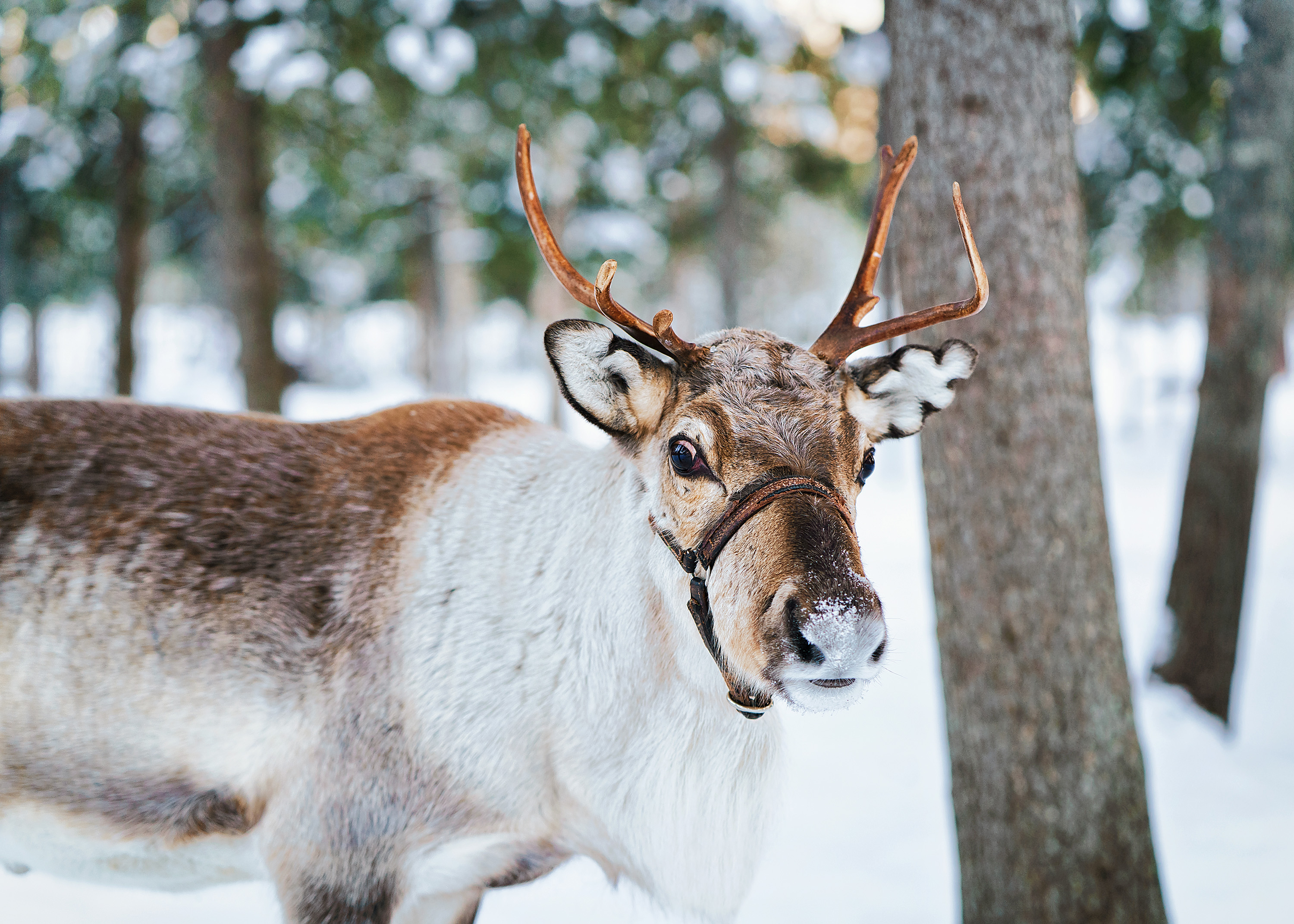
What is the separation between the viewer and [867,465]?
2193 mm

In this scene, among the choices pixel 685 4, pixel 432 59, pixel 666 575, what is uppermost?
pixel 685 4

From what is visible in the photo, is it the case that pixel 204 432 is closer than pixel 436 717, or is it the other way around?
pixel 436 717

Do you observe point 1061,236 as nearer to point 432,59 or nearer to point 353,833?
point 353,833

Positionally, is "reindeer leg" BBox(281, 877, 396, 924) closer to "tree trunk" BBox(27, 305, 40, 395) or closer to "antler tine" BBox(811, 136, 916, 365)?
"antler tine" BBox(811, 136, 916, 365)

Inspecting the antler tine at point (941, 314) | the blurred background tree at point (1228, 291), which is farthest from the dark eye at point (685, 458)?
the blurred background tree at point (1228, 291)

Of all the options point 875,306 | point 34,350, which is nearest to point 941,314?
point 875,306

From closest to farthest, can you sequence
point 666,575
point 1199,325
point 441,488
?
point 666,575, point 441,488, point 1199,325

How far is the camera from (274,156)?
1155cm

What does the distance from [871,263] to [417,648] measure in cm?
165

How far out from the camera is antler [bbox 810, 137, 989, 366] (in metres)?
2.24

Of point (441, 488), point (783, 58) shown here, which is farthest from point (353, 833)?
point (783, 58)

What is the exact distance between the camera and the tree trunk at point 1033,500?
9.62ft

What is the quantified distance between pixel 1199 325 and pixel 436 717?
36944mm

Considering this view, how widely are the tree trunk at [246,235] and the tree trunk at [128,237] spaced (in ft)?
15.1
